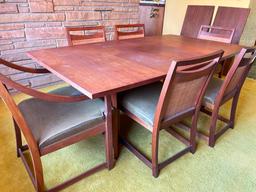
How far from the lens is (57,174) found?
1.41m

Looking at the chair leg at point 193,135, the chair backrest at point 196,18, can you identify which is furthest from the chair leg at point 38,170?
the chair backrest at point 196,18

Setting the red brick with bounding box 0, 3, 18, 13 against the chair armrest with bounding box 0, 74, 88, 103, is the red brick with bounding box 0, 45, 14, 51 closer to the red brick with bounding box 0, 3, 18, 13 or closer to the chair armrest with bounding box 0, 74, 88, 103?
the red brick with bounding box 0, 3, 18, 13

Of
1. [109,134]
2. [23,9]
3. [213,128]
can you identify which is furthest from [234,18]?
[23,9]

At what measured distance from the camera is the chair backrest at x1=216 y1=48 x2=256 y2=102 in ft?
4.54

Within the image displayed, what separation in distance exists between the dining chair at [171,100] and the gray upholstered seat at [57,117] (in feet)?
0.89

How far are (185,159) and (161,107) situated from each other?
2.03 ft

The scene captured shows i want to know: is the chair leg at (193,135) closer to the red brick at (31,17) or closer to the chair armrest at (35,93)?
the chair armrest at (35,93)

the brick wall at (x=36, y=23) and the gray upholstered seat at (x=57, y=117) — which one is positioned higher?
the brick wall at (x=36, y=23)

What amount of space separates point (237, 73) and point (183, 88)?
1.97ft

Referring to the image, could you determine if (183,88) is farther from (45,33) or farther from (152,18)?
(152,18)

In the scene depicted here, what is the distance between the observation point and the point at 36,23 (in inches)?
94.7

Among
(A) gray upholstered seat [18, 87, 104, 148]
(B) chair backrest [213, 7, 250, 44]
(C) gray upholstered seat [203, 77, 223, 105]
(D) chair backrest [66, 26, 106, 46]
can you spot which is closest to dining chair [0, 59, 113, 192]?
(A) gray upholstered seat [18, 87, 104, 148]

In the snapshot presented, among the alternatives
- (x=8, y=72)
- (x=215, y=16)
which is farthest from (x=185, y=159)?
(x=215, y=16)

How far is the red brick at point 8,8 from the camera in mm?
2137
